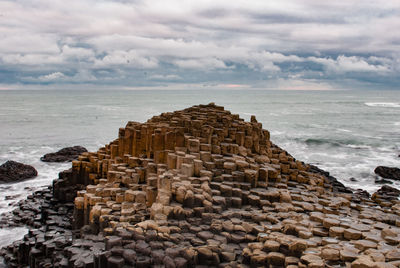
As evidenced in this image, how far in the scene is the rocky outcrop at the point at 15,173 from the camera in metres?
21.1

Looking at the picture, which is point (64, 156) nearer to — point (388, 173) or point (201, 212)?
point (201, 212)

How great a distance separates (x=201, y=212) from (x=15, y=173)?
16211mm

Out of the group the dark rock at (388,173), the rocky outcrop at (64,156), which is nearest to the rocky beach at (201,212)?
the dark rock at (388,173)

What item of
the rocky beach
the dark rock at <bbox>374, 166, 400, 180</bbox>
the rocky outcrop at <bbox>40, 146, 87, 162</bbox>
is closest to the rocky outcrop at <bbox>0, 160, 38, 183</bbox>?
the rocky outcrop at <bbox>40, 146, 87, 162</bbox>

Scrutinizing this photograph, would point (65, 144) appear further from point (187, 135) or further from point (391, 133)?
point (391, 133)

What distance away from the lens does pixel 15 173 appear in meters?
21.6

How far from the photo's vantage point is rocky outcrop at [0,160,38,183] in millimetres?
21072

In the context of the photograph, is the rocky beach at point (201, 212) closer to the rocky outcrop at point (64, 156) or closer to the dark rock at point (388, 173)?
the dark rock at point (388, 173)

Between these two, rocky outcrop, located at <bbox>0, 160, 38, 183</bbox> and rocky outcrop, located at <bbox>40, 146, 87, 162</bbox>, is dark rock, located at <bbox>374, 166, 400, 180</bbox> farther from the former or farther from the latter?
rocky outcrop, located at <bbox>0, 160, 38, 183</bbox>

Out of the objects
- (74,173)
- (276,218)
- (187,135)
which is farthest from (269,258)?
(74,173)

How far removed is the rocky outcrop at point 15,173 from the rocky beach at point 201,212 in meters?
5.62

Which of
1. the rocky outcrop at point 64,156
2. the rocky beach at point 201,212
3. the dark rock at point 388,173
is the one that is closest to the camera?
the rocky beach at point 201,212

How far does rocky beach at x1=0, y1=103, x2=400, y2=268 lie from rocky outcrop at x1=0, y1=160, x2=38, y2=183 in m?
5.62

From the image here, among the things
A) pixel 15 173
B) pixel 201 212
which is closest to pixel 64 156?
pixel 15 173
